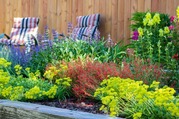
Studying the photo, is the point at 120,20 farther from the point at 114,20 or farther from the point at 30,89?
the point at 30,89

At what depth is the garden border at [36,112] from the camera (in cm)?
263

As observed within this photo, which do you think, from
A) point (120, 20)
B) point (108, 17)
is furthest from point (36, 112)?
point (108, 17)

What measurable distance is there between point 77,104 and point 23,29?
6594mm

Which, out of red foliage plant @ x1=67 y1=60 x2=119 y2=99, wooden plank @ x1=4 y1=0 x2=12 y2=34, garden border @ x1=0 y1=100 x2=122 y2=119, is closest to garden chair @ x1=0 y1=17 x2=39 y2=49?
wooden plank @ x1=4 y1=0 x2=12 y2=34

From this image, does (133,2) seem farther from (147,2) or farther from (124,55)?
(124,55)

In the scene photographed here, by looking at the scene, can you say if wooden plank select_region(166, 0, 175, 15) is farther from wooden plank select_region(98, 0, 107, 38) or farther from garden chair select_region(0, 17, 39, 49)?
garden chair select_region(0, 17, 39, 49)

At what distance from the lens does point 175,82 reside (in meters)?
3.56

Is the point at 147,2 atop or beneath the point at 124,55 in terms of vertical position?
atop

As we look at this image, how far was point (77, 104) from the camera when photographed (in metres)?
3.32

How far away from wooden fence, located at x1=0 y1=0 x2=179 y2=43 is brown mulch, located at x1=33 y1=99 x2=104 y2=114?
3.66m

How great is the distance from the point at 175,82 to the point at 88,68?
660mm

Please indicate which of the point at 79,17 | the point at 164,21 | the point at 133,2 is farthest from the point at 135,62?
the point at 79,17

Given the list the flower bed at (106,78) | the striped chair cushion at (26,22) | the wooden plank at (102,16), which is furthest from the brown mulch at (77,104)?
the striped chair cushion at (26,22)

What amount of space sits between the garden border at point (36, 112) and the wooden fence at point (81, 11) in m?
4.20
